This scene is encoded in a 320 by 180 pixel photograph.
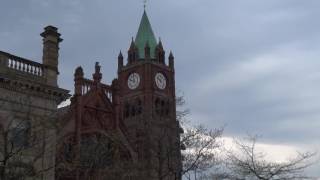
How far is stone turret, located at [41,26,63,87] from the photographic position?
3844 cm

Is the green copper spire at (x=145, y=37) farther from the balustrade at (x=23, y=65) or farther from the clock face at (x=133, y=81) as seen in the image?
the balustrade at (x=23, y=65)

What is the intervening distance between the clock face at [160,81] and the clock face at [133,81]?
10.1ft

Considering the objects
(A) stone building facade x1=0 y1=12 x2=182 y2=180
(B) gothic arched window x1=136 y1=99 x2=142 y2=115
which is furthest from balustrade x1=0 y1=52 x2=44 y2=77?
(B) gothic arched window x1=136 y1=99 x2=142 y2=115

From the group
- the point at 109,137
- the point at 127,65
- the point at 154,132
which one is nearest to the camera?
the point at 154,132

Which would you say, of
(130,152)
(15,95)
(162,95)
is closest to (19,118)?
(15,95)

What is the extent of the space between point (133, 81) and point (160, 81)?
451cm

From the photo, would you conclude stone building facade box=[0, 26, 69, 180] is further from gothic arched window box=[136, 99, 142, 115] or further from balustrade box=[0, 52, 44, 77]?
gothic arched window box=[136, 99, 142, 115]

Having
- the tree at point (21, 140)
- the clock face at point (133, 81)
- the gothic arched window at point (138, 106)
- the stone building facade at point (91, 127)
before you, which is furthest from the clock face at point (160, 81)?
the tree at point (21, 140)

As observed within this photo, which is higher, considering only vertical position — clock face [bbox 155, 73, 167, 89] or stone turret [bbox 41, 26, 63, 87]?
clock face [bbox 155, 73, 167, 89]

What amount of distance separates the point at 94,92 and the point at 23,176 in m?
35.6

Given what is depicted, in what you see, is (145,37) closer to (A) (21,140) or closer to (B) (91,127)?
(B) (91,127)

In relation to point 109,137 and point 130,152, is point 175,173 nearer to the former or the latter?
point 109,137

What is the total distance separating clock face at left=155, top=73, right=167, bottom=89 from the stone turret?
5699cm

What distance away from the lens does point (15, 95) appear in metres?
35.8
